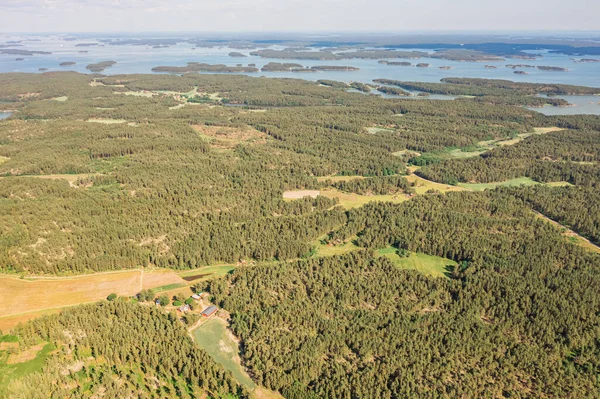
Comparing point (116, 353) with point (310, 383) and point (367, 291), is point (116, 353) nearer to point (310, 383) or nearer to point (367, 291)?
point (310, 383)

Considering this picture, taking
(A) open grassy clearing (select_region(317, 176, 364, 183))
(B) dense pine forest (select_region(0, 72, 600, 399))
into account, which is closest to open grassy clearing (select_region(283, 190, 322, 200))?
(B) dense pine forest (select_region(0, 72, 600, 399))

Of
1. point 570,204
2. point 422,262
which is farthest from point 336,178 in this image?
point 570,204

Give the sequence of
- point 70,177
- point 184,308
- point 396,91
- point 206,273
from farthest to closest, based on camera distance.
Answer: point 396,91, point 70,177, point 206,273, point 184,308

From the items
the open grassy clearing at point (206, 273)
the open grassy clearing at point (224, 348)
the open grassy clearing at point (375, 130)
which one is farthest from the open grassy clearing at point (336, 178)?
the open grassy clearing at point (224, 348)

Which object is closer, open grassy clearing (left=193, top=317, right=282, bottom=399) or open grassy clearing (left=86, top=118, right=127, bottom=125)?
open grassy clearing (left=193, top=317, right=282, bottom=399)

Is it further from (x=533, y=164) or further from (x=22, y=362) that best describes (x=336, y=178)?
(x=22, y=362)

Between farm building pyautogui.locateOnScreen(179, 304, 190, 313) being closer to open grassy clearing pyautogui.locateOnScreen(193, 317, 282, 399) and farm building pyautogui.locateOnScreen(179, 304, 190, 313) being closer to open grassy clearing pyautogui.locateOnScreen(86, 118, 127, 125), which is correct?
open grassy clearing pyautogui.locateOnScreen(193, 317, 282, 399)
